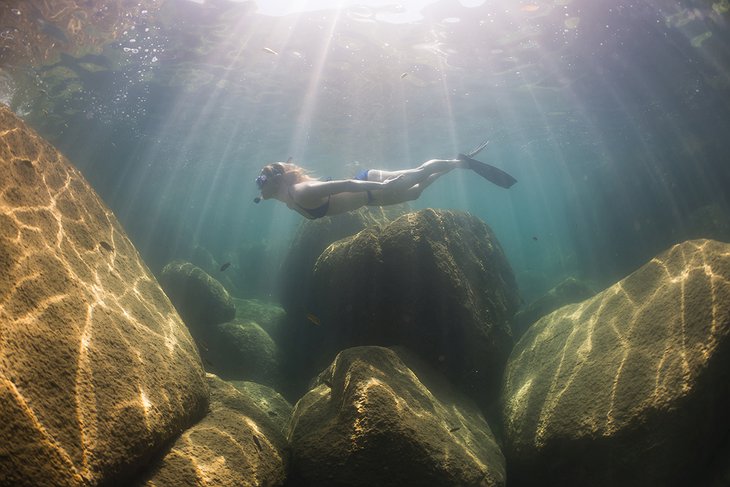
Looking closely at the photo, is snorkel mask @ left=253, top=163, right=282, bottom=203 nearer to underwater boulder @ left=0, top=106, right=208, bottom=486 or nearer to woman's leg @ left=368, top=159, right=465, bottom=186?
woman's leg @ left=368, top=159, right=465, bottom=186

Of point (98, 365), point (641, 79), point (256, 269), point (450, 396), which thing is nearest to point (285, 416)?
point (450, 396)

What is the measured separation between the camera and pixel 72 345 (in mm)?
2844

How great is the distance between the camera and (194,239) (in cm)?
2683

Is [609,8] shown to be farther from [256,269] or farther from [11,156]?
[256,269]

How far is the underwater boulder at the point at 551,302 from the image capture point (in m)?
12.3

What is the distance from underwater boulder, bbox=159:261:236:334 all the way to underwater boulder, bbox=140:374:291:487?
7.01m

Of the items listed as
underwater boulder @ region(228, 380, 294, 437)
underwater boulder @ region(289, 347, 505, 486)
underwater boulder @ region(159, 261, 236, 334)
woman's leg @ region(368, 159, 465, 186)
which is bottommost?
underwater boulder @ region(228, 380, 294, 437)

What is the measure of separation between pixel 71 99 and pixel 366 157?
23.3 m

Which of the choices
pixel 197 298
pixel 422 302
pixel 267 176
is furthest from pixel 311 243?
pixel 422 302

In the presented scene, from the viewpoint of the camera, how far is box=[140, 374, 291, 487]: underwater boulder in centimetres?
293

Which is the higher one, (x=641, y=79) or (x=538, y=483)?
(x=641, y=79)

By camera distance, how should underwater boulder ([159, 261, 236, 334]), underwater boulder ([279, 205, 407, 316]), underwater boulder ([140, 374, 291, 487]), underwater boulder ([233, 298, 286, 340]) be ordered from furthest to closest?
underwater boulder ([159, 261, 236, 334]) → underwater boulder ([233, 298, 286, 340]) → underwater boulder ([279, 205, 407, 316]) → underwater boulder ([140, 374, 291, 487])

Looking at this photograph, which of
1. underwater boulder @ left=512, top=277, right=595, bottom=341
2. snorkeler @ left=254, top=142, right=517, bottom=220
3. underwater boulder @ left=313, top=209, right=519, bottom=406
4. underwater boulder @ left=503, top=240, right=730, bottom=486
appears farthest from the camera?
underwater boulder @ left=512, top=277, right=595, bottom=341

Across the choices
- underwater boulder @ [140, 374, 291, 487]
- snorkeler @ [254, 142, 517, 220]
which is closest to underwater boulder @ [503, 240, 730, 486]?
underwater boulder @ [140, 374, 291, 487]
